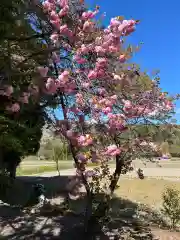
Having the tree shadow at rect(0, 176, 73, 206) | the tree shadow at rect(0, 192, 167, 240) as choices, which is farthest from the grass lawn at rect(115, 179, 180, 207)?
the tree shadow at rect(0, 192, 167, 240)

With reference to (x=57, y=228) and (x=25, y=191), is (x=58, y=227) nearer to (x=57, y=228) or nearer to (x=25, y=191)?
(x=57, y=228)

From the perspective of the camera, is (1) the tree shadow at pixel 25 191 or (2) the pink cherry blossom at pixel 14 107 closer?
(2) the pink cherry blossom at pixel 14 107

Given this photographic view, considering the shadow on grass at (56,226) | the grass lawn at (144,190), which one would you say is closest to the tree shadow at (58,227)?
the shadow on grass at (56,226)

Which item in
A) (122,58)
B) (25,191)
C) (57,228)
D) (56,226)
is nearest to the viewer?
(122,58)

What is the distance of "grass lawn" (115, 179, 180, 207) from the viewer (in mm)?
17883

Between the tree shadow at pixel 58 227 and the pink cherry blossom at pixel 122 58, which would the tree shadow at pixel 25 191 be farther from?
the pink cherry blossom at pixel 122 58

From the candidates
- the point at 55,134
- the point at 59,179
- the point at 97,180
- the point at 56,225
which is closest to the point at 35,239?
the point at 56,225

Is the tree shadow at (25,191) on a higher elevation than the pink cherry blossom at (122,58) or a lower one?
lower

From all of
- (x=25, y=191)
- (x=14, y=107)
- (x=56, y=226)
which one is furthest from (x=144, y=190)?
(x=14, y=107)

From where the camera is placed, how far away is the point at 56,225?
940 cm

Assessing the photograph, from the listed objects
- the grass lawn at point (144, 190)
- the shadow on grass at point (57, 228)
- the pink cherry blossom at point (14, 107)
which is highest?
the pink cherry blossom at point (14, 107)

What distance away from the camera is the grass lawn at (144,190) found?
58.7ft

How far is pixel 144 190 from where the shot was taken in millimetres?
20031

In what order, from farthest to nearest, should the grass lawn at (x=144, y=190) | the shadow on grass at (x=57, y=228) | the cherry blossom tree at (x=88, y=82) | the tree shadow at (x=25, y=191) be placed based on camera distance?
the grass lawn at (x=144, y=190)
the tree shadow at (x=25, y=191)
the shadow on grass at (x=57, y=228)
the cherry blossom tree at (x=88, y=82)
